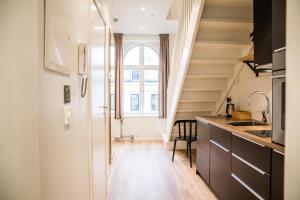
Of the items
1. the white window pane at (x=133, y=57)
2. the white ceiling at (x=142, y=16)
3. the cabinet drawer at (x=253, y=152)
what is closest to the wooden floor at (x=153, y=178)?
the cabinet drawer at (x=253, y=152)

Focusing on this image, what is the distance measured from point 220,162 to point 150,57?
405cm

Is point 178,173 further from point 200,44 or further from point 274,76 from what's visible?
point 274,76

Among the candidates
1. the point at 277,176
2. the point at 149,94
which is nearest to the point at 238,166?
the point at 277,176

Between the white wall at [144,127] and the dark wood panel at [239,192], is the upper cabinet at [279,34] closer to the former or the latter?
the dark wood panel at [239,192]

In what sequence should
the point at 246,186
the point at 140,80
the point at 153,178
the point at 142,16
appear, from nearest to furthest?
the point at 246,186
the point at 153,178
the point at 142,16
the point at 140,80

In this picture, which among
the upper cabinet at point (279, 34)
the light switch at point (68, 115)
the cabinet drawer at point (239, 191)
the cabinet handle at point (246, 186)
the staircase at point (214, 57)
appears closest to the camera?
the light switch at point (68, 115)

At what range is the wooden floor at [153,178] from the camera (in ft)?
8.63

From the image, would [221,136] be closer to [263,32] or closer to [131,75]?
[263,32]

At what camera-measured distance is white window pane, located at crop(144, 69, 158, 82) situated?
5.91 m

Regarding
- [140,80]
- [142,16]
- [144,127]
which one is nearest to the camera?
[142,16]

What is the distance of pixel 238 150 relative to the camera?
78.1 inches

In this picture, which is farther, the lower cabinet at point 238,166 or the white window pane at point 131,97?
the white window pane at point 131,97

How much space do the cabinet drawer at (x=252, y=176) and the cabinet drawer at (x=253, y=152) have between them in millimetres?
40

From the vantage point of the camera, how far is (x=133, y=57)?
19.3 ft
